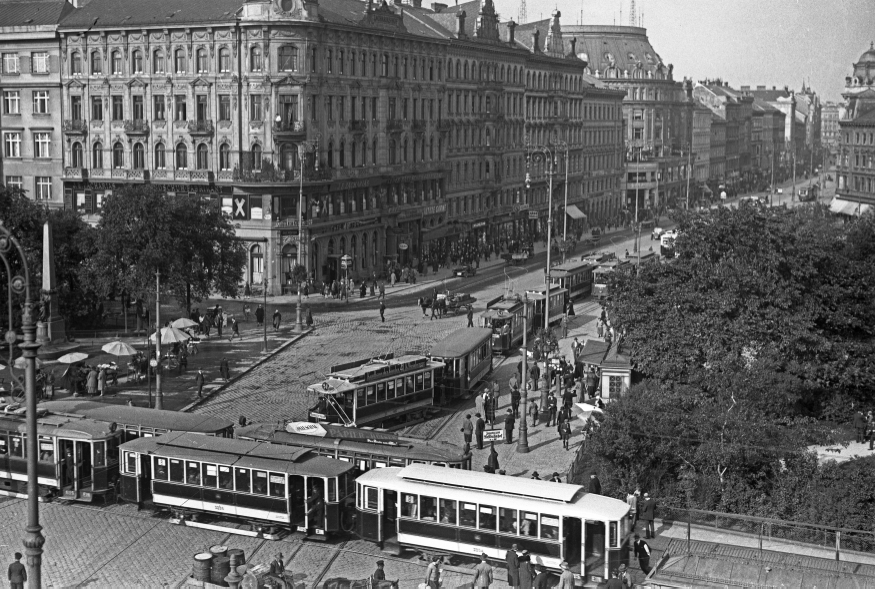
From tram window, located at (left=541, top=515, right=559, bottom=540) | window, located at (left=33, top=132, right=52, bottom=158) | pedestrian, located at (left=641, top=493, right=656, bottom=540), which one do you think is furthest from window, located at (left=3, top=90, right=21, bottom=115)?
tram window, located at (left=541, top=515, right=559, bottom=540)

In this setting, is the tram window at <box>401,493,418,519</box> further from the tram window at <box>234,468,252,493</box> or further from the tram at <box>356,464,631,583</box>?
the tram window at <box>234,468,252,493</box>

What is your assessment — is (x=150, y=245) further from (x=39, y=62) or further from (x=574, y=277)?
(x=39, y=62)

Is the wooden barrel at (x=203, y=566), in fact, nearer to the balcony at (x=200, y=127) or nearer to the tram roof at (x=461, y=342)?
the tram roof at (x=461, y=342)

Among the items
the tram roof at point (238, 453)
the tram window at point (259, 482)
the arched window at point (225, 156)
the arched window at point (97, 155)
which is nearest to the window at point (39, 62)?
the arched window at point (97, 155)

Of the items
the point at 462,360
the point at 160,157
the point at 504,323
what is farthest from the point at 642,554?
the point at 160,157

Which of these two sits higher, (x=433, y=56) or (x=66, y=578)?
(x=433, y=56)

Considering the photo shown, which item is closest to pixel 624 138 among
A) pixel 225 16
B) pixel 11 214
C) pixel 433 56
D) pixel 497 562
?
pixel 433 56

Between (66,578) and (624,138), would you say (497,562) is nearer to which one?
(66,578)
